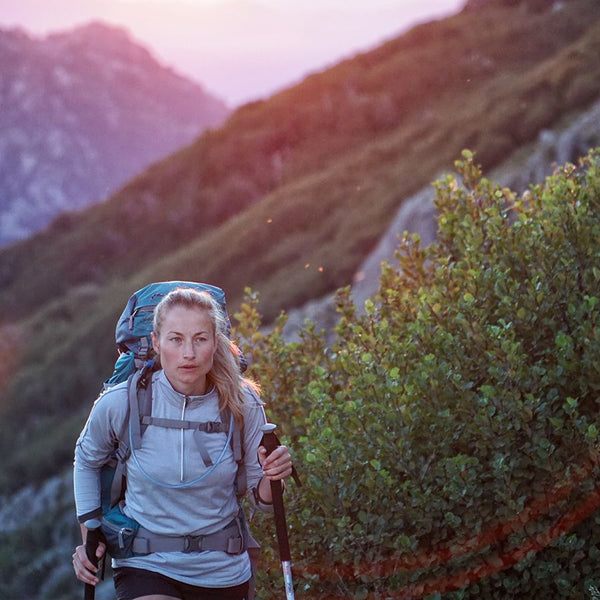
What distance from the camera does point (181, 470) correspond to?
4027 mm

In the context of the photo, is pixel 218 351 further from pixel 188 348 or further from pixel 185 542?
pixel 185 542

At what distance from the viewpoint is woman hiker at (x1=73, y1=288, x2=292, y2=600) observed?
405 centimetres

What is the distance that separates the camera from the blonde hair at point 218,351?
13.8ft

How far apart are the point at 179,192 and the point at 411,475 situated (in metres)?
54.3

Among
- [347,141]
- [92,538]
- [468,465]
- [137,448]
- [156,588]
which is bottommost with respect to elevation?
[156,588]

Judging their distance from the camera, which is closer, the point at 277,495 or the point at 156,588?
the point at 156,588

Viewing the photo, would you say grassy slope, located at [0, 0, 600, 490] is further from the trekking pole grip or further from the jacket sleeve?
the jacket sleeve

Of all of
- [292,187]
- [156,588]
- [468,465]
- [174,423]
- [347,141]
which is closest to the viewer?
[156,588]

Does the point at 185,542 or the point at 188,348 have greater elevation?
the point at 188,348

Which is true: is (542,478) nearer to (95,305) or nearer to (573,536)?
(573,536)

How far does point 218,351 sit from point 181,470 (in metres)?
0.61

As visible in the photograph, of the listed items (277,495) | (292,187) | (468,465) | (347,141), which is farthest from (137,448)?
(347,141)

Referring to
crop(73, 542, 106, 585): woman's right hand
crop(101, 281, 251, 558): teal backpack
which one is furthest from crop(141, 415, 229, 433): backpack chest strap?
crop(73, 542, 106, 585): woman's right hand

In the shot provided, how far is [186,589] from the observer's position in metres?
4.09
